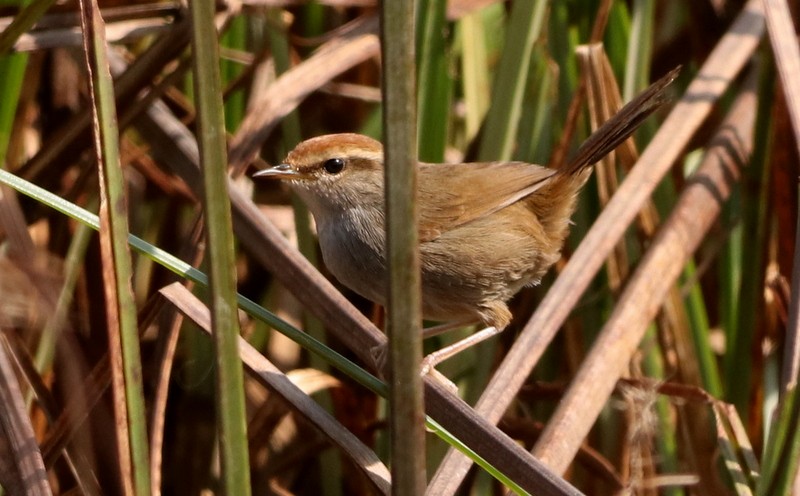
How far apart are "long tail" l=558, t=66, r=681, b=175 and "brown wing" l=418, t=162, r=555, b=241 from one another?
0.14m

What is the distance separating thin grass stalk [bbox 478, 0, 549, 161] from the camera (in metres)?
2.80

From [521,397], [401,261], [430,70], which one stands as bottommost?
[521,397]

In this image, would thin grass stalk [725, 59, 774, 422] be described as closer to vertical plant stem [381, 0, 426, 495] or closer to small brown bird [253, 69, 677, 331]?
small brown bird [253, 69, 677, 331]

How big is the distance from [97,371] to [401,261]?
1.21 m

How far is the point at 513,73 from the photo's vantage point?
281 cm

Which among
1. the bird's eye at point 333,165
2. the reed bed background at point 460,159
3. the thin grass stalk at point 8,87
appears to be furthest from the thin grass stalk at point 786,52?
the thin grass stalk at point 8,87

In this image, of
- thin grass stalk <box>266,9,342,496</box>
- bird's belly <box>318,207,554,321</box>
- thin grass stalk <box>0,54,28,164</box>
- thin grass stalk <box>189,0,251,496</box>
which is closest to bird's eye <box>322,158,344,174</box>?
bird's belly <box>318,207,554,321</box>

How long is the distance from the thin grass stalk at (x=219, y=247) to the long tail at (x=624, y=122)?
139 cm

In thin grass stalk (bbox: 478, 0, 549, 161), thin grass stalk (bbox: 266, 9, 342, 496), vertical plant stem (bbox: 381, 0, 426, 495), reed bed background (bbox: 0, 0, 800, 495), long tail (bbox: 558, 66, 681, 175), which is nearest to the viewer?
vertical plant stem (bbox: 381, 0, 426, 495)

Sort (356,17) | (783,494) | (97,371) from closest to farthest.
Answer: (783,494) < (97,371) < (356,17)

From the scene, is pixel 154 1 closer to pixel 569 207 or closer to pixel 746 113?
pixel 569 207

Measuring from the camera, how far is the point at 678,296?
2.89 m

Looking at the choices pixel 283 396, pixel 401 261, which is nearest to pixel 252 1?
pixel 283 396

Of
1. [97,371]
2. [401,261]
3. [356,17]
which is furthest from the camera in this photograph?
[356,17]
